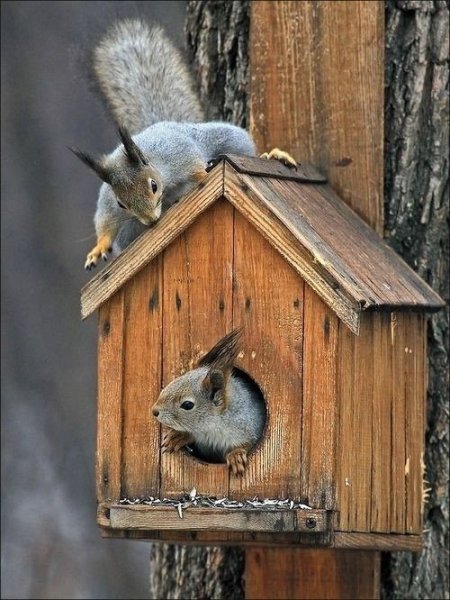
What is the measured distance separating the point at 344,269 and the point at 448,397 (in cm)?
96

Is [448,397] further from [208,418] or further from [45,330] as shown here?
[45,330]

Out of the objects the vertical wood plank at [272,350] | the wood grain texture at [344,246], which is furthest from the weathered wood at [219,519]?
the wood grain texture at [344,246]

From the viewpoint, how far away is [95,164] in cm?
403

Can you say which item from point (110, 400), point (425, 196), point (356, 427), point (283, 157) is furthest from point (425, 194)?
point (110, 400)

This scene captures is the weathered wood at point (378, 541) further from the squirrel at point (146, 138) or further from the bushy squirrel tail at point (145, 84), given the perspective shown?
the bushy squirrel tail at point (145, 84)

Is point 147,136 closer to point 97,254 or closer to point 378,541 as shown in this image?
point 97,254

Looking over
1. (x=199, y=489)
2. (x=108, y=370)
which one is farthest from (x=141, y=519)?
(x=108, y=370)

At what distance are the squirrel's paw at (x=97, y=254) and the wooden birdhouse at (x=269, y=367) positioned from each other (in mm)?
101

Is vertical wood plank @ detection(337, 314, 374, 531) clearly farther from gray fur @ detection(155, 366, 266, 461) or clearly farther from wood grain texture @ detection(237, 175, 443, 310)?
gray fur @ detection(155, 366, 266, 461)

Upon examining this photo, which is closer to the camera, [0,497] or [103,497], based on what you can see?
[103,497]

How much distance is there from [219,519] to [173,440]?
0.32 metres

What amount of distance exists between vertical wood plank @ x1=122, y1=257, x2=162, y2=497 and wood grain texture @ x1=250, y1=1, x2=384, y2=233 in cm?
87

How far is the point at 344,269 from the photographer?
12.8 feet

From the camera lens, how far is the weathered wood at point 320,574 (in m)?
4.59
